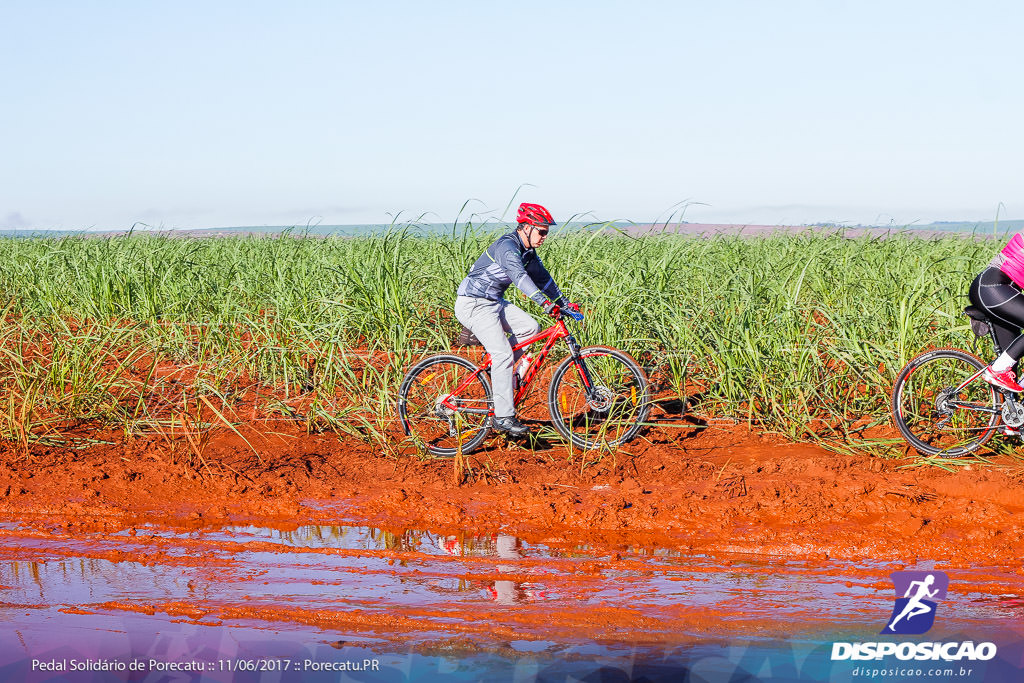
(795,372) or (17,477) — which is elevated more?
(795,372)

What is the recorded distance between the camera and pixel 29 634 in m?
3.93

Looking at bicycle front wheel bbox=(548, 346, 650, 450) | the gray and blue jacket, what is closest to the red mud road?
bicycle front wheel bbox=(548, 346, 650, 450)

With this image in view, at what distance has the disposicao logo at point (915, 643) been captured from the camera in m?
3.77

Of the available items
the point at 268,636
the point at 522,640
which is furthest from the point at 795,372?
the point at 268,636

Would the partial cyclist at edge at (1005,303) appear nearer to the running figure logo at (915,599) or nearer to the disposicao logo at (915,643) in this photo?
the running figure logo at (915,599)

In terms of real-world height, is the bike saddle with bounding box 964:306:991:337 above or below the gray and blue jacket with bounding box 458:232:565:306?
below

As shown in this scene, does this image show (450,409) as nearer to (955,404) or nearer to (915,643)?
(955,404)

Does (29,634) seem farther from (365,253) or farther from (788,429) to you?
(365,253)

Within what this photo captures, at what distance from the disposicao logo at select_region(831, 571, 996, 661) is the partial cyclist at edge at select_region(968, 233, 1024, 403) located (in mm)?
2276

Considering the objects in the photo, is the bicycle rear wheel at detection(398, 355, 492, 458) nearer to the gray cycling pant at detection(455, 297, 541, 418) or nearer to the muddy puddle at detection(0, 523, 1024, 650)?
the gray cycling pant at detection(455, 297, 541, 418)

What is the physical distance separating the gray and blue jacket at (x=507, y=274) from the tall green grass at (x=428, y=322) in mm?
1138

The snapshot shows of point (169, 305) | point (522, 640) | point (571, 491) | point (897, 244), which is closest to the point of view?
point (522, 640)

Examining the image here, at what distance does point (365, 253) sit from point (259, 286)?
150cm

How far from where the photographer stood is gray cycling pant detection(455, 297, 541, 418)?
675 centimetres
